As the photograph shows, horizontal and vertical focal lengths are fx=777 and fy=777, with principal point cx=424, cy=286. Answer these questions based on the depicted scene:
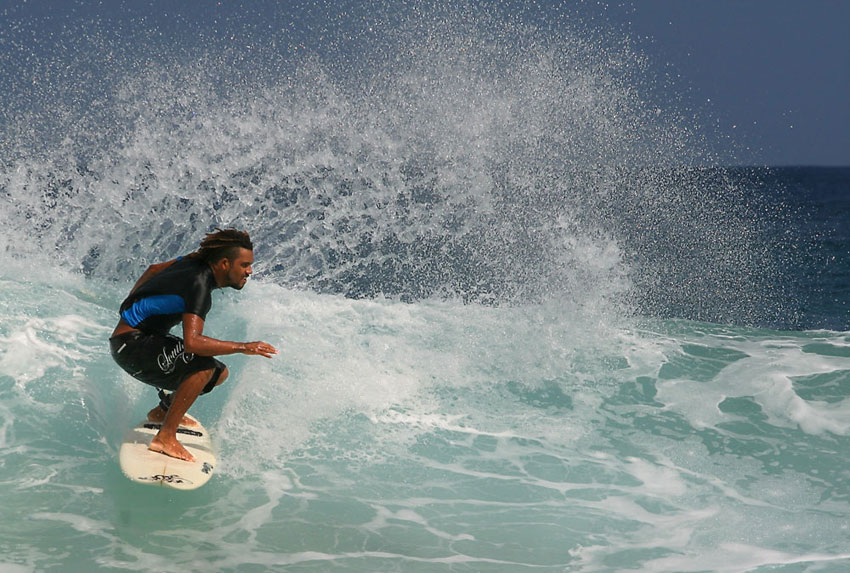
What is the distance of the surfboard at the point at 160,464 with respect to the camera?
4809mm

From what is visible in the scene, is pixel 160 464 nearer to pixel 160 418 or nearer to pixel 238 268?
pixel 160 418

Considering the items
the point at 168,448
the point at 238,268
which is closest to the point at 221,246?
the point at 238,268

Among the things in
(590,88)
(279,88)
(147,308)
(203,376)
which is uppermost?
(590,88)

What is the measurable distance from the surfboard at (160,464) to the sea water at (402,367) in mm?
168

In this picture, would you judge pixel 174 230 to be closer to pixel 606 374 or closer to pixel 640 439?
pixel 606 374

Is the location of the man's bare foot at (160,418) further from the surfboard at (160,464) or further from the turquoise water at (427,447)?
the turquoise water at (427,447)

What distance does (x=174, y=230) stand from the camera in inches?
365

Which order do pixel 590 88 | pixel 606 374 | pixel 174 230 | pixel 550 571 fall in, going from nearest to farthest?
1. pixel 550 571
2. pixel 606 374
3. pixel 174 230
4. pixel 590 88

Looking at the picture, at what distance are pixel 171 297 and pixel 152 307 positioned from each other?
0.59ft

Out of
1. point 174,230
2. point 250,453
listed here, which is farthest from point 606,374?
point 174,230

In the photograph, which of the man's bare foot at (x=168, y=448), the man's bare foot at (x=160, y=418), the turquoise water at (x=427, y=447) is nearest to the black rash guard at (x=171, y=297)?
the man's bare foot at (x=168, y=448)

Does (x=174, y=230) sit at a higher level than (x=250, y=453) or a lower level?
higher

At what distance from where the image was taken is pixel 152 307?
15.6 ft

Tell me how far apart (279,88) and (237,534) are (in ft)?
25.1
